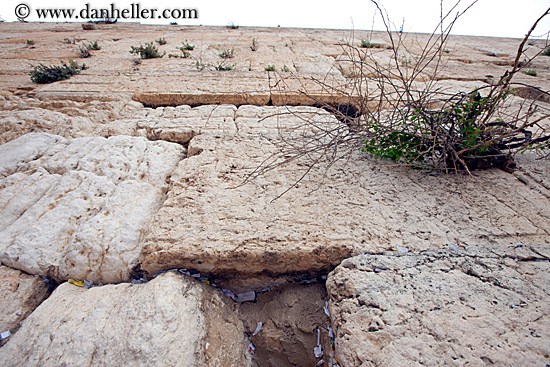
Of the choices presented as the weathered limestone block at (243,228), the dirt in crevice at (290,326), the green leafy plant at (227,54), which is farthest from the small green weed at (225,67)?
the dirt in crevice at (290,326)

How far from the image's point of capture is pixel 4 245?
1.14 metres

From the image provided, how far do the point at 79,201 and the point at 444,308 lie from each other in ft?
5.37

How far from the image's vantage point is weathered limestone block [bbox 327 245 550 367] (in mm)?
734

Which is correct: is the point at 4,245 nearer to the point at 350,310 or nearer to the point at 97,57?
the point at 350,310

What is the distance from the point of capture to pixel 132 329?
2.91 feet

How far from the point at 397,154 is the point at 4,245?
194 cm

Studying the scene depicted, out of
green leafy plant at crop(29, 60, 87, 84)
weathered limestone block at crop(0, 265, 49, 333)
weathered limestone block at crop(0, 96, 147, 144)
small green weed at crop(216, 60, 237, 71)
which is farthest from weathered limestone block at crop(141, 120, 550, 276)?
green leafy plant at crop(29, 60, 87, 84)

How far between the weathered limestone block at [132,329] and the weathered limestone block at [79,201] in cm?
14

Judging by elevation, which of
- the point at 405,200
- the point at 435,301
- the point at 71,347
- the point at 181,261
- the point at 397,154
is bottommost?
the point at 71,347

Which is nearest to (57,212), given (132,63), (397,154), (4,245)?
(4,245)

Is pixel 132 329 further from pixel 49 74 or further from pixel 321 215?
pixel 49 74

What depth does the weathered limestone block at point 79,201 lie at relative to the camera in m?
1.12

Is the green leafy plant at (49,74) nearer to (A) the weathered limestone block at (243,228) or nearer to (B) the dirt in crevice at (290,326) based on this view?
(A) the weathered limestone block at (243,228)

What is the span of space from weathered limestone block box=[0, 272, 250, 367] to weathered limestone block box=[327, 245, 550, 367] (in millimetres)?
460
